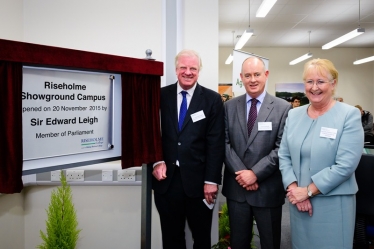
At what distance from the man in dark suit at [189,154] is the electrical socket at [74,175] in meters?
0.69

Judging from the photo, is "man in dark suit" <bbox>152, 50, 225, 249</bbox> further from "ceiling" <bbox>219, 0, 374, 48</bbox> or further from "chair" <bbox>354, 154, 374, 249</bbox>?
"ceiling" <bbox>219, 0, 374, 48</bbox>

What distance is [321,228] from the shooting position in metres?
1.49

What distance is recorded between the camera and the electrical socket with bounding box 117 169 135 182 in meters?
2.11

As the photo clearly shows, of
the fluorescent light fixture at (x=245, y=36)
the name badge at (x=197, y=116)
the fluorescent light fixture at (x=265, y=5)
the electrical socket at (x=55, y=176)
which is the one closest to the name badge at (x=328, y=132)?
the name badge at (x=197, y=116)

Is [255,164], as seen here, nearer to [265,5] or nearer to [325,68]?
[325,68]

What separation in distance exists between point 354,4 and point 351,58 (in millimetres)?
5203

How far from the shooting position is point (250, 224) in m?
1.77

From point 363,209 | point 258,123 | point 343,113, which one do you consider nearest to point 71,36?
point 258,123

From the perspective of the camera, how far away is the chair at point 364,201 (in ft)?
6.27

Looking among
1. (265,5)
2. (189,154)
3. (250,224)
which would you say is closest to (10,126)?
(189,154)

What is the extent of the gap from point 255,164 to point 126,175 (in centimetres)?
99

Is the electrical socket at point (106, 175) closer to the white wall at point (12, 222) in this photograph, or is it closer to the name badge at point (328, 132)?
the white wall at point (12, 222)

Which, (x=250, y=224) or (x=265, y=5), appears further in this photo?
(x=265, y=5)

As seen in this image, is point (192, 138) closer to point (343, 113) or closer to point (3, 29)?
point (343, 113)
